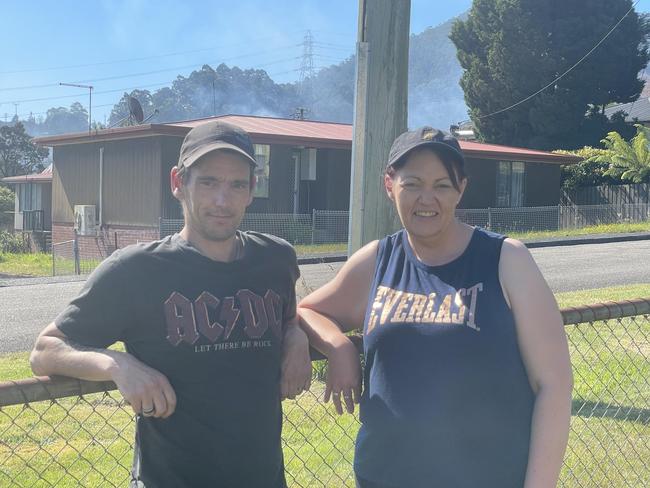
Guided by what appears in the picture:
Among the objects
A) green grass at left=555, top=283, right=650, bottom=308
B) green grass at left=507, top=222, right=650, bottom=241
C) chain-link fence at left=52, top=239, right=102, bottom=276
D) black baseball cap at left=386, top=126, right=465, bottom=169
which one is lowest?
chain-link fence at left=52, top=239, right=102, bottom=276

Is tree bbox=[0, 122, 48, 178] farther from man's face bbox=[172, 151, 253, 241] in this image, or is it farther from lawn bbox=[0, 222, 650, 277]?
man's face bbox=[172, 151, 253, 241]

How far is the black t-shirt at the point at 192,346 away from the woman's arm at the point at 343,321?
0.26 metres

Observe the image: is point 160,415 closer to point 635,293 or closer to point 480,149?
point 635,293

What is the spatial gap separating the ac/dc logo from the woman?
1.07ft

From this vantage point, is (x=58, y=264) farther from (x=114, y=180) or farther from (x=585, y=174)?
(x=585, y=174)

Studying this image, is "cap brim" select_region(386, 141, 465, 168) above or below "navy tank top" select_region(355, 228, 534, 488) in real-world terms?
above

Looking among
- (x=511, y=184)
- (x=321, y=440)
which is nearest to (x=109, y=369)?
(x=321, y=440)

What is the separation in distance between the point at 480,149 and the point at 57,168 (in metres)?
13.8

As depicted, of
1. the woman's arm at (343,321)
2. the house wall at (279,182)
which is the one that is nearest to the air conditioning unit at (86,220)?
the house wall at (279,182)

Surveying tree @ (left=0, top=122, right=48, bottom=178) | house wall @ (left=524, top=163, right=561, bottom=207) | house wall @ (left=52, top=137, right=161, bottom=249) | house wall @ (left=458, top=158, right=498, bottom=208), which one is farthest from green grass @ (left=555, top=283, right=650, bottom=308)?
tree @ (left=0, top=122, right=48, bottom=178)

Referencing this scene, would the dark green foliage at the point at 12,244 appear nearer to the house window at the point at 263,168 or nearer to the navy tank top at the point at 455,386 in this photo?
the house window at the point at 263,168

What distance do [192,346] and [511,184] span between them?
27590 mm

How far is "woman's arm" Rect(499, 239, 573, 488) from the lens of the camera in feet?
7.08

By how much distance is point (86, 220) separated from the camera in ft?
74.6
